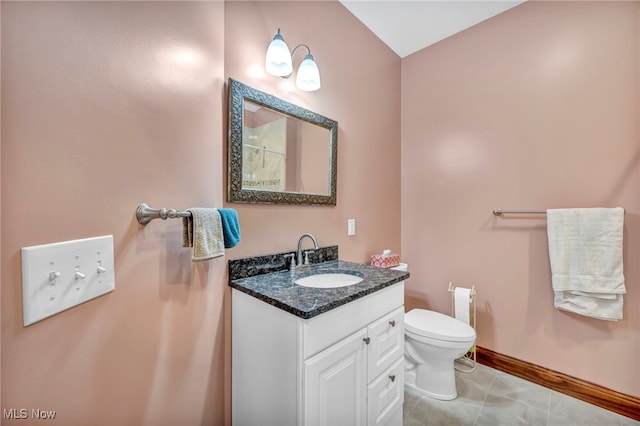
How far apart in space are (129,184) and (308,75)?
1.04 meters

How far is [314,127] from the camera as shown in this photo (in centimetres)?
Result: 159

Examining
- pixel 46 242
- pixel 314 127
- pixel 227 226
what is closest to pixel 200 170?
pixel 227 226

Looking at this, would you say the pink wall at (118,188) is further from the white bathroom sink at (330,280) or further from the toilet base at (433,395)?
the toilet base at (433,395)

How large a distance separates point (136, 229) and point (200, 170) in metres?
0.34

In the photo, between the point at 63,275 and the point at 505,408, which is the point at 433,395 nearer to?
the point at 505,408

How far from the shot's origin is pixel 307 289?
109cm

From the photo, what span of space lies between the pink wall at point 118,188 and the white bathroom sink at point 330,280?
42 centimetres

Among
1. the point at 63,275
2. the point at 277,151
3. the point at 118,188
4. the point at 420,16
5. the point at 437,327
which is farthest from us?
the point at 420,16

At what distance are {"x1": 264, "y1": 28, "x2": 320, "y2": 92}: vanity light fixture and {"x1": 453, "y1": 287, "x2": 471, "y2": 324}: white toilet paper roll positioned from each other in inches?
67.6

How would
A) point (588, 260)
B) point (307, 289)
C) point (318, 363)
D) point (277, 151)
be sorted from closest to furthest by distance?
point (318, 363) → point (307, 289) → point (277, 151) → point (588, 260)

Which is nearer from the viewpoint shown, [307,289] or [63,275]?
[63,275]

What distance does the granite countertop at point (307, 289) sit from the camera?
0.91 meters

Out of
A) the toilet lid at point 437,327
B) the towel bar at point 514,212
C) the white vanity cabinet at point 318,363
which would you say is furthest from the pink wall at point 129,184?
the towel bar at point 514,212

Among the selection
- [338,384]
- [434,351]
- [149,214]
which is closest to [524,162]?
[434,351]
